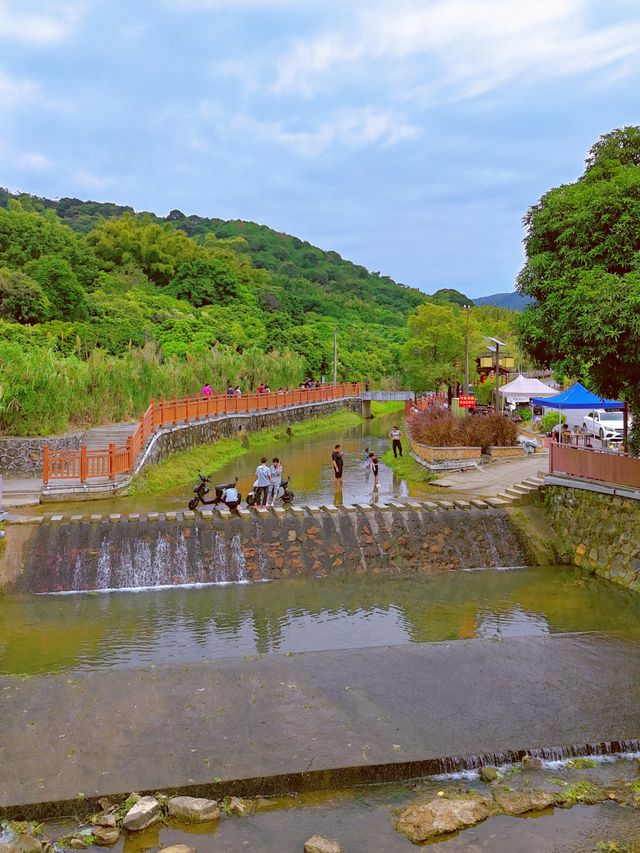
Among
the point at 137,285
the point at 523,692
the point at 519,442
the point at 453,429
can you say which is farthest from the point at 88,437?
the point at 137,285

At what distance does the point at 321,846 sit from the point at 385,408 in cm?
7033

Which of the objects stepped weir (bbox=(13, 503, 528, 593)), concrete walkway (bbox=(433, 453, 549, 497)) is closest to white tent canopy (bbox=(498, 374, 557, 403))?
concrete walkway (bbox=(433, 453, 549, 497))

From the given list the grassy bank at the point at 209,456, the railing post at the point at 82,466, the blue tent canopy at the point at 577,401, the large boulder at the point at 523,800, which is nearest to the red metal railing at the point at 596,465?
the blue tent canopy at the point at 577,401

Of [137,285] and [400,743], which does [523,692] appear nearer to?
[400,743]

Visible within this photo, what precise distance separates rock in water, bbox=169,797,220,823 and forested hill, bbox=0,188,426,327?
89.6 meters

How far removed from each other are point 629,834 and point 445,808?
155 cm

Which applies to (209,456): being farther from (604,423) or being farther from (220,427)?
(604,423)

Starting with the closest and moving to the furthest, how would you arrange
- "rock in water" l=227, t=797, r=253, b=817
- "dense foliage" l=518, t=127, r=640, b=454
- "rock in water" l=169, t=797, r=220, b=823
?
"rock in water" l=169, t=797, r=220, b=823 < "rock in water" l=227, t=797, r=253, b=817 < "dense foliage" l=518, t=127, r=640, b=454

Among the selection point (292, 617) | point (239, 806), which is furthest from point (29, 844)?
point (292, 617)

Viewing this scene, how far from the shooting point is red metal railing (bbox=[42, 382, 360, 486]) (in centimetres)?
2011

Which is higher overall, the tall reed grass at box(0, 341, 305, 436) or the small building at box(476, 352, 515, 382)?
→ the small building at box(476, 352, 515, 382)

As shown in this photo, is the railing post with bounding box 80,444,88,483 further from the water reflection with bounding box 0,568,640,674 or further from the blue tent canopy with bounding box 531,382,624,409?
the blue tent canopy with bounding box 531,382,624,409

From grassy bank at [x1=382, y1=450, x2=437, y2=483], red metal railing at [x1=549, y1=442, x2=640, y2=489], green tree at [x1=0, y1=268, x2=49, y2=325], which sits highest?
green tree at [x1=0, y1=268, x2=49, y2=325]

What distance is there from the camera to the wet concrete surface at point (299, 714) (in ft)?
23.7
